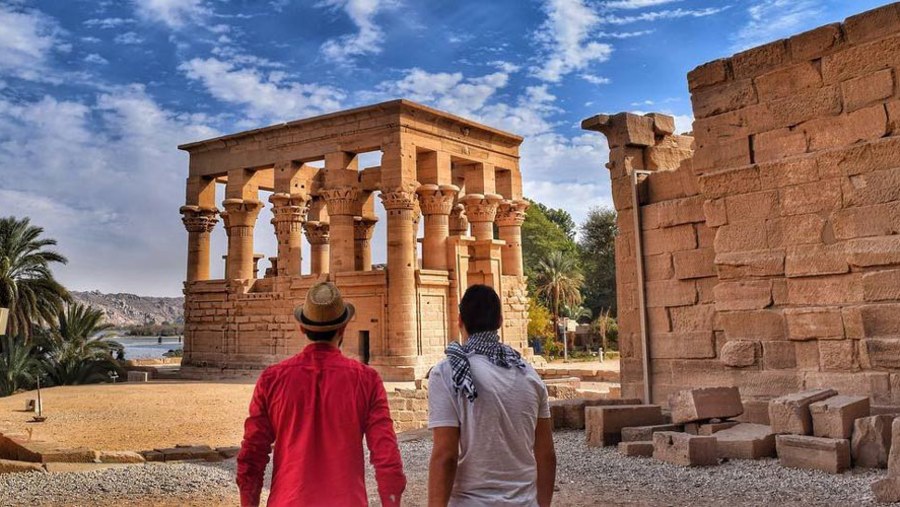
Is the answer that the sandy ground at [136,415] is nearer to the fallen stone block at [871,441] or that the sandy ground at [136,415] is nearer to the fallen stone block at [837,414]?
the fallen stone block at [837,414]

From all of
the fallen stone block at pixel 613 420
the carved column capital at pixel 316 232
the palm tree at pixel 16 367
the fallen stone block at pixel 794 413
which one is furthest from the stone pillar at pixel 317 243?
the fallen stone block at pixel 794 413

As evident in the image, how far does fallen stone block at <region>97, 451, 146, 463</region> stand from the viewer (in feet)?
31.2

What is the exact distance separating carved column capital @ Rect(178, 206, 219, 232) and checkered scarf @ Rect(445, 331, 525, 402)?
28.2 metres

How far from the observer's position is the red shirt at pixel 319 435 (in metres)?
2.97

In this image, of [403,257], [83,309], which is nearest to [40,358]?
[83,309]

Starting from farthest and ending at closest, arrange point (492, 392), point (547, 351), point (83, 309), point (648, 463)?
point (547, 351), point (83, 309), point (648, 463), point (492, 392)

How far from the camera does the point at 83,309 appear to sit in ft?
92.2

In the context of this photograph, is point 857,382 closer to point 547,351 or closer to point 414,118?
point 414,118

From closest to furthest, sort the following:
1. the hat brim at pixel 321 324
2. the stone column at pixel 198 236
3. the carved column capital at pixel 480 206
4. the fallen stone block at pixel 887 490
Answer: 1. the hat brim at pixel 321 324
2. the fallen stone block at pixel 887 490
3. the carved column capital at pixel 480 206
4. the stone column at pixel 198 236

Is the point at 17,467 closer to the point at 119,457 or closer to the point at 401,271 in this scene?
the point at 119,457

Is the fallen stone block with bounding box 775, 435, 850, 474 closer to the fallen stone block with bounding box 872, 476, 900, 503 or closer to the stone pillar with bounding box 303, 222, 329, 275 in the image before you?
the fallen stone block with bounding box 872, 476, 900, 503

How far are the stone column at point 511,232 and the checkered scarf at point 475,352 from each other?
24.8 m

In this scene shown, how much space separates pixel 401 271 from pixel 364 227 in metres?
6.96

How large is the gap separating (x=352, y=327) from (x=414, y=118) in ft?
24.5
